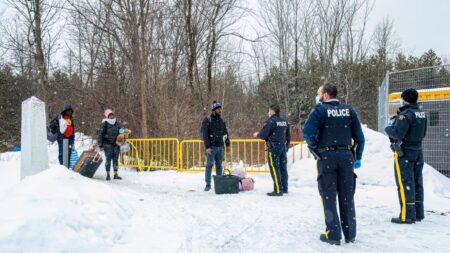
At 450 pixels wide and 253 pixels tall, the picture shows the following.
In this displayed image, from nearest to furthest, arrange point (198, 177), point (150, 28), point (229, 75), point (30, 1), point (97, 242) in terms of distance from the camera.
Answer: point (97, 242) < point (198, 177) < point (150, 28) < point (30, 1) < point (229, 75)

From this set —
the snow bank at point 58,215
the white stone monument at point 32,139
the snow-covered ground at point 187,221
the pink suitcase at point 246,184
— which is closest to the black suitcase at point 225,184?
the snow-covered ground at point 187,221

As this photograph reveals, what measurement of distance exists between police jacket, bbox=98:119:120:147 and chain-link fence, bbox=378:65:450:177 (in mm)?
8394

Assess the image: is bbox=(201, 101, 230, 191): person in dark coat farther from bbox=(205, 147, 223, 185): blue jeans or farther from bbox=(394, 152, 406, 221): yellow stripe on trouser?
bbox=(394, 152, 406, 221): yellow stripe on trouser

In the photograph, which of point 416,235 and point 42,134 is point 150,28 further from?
point 416,235

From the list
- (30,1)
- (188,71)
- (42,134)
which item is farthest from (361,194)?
(30,1)

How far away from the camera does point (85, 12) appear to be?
16234mm

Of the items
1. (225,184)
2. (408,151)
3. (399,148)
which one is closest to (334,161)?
(399,148)

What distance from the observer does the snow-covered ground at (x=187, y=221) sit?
13.0ft

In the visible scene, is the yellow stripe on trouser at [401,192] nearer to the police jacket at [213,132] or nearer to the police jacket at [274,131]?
the police jacket at [274,131]

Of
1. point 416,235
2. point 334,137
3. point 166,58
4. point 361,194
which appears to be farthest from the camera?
point 166,58

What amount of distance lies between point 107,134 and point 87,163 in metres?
0.99

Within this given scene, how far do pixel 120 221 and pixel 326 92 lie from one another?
10.9ft

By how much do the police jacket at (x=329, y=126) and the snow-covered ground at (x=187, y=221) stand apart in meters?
1.21

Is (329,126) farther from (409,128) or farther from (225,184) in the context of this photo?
(225,184)
